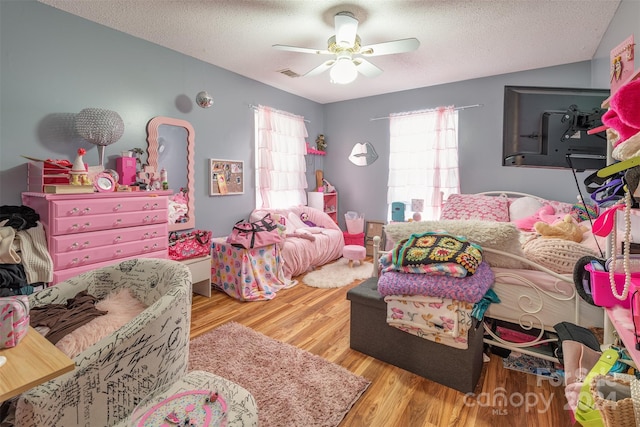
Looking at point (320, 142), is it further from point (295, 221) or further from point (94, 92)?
point (94, 92)

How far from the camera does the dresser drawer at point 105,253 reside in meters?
2.18

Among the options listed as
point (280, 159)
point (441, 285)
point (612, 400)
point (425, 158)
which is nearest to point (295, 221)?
point (280, 159)

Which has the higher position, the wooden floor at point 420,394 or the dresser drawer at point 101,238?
the dresser drawer at point 101,238

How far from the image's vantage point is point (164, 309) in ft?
3.71

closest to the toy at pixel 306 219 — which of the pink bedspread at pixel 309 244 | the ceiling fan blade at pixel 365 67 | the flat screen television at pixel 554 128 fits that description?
the pink bedspread at pixel 309 244

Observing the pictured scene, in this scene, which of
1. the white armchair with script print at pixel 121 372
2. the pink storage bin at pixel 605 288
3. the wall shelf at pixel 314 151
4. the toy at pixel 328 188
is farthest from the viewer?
the toy at pixel 328 188

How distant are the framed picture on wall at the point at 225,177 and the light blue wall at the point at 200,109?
0.09 m

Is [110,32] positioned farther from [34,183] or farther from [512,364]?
[512,364]

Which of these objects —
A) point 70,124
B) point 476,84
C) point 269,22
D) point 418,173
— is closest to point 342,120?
point 418,173

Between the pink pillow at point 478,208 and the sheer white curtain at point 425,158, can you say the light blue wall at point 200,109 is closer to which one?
the sheer white curtain at point 425,158

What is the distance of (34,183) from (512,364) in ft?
11.8

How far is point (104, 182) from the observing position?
2.47 meters

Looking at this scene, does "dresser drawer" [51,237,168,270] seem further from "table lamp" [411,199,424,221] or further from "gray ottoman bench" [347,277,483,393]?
"table lamp" [411,199,424,221]

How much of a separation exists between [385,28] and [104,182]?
2731mm
